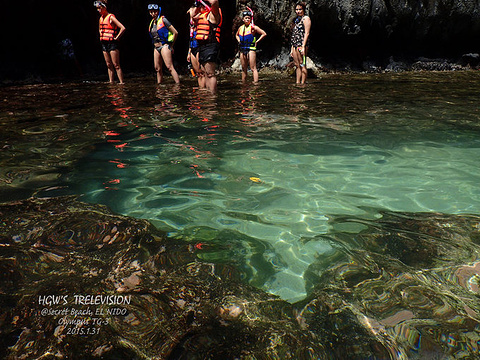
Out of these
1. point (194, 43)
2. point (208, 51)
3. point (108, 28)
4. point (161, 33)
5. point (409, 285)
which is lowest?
point (409, 285)

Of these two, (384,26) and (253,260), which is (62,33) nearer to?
(384,26)

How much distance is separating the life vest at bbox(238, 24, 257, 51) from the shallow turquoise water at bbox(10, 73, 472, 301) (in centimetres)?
521

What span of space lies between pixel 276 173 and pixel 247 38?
8254mm

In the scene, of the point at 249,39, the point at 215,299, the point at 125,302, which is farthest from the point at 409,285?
the point at 249,39

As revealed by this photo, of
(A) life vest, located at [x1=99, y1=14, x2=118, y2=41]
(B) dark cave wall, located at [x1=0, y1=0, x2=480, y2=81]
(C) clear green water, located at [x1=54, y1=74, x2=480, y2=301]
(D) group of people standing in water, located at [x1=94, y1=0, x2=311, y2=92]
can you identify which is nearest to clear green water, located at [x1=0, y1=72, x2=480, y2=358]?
(C) clear green water, located at [x1=54, y1=74, x2=480, y2=301]

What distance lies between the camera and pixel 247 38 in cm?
1018

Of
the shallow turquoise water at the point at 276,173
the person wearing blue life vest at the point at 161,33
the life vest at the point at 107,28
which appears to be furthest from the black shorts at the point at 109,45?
the shallow turquoise water at the point at 276,173

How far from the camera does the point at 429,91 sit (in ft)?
26.9

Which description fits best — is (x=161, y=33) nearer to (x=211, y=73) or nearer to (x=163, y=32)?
(x=163, y=32)

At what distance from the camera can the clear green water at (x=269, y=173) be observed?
204 centimetres

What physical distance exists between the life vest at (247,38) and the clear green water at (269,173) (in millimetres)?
5021

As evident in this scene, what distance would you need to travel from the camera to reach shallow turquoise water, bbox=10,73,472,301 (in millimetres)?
2217

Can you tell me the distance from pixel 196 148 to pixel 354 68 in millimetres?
14614

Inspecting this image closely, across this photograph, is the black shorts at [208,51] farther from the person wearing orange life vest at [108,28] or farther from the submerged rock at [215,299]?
the submerged rock at [215,299]
